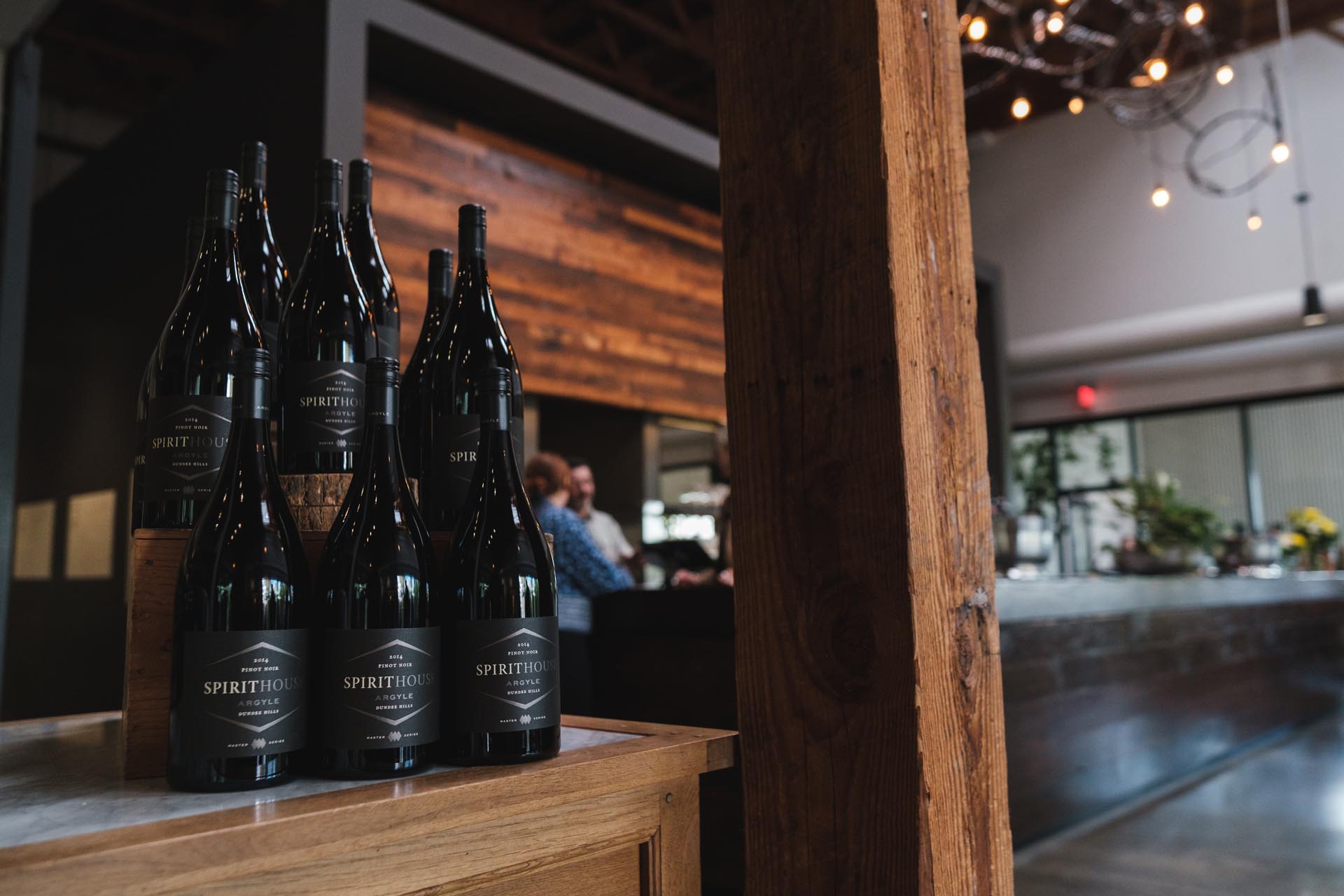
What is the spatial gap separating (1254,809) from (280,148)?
3988 millimetres

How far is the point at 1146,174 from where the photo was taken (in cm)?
900

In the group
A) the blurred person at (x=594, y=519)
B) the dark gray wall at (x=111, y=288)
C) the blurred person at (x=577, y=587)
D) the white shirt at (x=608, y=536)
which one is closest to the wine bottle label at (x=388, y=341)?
the blurred person at (x=577, y=587)

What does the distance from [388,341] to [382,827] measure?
20.7 inches

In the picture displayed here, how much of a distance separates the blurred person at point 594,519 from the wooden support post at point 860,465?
2.36 m

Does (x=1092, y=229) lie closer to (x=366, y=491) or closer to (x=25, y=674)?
(x=25, y=674)

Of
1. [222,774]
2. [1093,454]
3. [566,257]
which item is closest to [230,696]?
[222,774]

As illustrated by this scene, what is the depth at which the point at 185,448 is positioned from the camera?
86cm

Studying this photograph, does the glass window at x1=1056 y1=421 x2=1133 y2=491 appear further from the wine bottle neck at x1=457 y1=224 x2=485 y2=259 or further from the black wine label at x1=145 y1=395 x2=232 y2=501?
the black wine label at x1=145 y1=395 x2=232 y2=501

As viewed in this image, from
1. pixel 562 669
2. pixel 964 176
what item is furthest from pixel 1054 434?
pixel 964 176

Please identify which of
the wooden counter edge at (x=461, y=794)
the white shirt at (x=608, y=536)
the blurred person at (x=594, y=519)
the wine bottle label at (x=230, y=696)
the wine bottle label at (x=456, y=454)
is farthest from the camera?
the white shirt at (x=608, y=536)

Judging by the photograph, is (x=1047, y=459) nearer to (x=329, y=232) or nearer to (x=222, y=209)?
(x=329, y=232)

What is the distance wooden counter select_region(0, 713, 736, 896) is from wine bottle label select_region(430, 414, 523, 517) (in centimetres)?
26

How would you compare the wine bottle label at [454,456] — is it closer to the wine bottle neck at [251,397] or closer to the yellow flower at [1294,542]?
the wine bottle neck at [251,397]

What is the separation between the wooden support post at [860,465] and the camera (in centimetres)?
93
